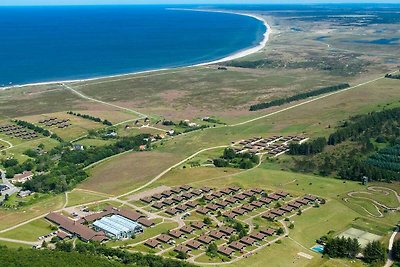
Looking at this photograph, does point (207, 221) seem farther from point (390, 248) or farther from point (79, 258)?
point (390, 248)

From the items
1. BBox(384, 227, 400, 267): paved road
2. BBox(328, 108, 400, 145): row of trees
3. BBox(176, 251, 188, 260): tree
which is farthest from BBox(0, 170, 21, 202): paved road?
BBox(328, 108, 400, 145): row of trees

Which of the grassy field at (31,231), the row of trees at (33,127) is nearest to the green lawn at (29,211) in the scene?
the grassy field at (31,231)

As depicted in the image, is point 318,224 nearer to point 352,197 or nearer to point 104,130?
point 352,197

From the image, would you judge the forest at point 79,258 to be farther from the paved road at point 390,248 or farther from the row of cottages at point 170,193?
the paved road at point 390,248

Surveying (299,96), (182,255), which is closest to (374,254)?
(182,255)

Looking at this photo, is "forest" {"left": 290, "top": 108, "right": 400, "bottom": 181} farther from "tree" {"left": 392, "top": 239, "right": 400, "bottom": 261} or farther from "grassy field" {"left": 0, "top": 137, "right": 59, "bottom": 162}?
"grassy field" {"left": 0, "top": 137, "right": 59, "bottom": 162}

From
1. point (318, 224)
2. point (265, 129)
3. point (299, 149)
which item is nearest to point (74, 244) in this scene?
point (318, 224)
